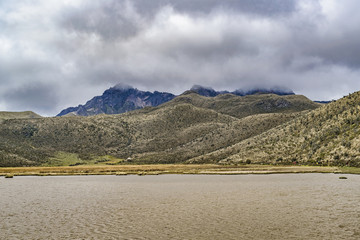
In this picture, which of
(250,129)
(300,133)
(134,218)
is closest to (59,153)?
(250,129)

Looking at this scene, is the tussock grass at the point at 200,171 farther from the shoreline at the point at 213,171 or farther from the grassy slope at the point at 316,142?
the grassy slope at the point at 316,142

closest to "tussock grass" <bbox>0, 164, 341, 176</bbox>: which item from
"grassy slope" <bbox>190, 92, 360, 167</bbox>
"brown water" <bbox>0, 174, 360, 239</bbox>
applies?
"grassy slope" <bbox>190, 92, 360, 167</bbox>

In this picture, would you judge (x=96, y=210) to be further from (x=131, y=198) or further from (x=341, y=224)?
(x=341, y=224)

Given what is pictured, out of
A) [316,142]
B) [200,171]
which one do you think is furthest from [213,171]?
[316,142]

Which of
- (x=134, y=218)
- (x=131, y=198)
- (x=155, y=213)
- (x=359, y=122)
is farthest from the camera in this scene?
(x=359, y=122)

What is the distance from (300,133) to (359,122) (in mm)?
26191

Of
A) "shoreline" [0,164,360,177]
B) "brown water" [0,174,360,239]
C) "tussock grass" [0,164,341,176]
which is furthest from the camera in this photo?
"tussock grass" [0,164,341,176]

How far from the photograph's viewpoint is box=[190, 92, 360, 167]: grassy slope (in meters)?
86.2

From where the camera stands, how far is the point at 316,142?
4011 inches

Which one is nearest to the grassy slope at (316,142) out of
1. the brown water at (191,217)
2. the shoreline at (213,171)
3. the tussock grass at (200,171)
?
the shoreline at (213,171)

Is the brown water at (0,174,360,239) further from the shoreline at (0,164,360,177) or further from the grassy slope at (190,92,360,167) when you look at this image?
the grassy slope at (190,92,360,167)

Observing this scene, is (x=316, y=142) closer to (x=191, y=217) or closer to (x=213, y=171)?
(x=213, y=171)

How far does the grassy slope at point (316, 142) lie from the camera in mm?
86188

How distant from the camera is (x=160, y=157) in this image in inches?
6934
